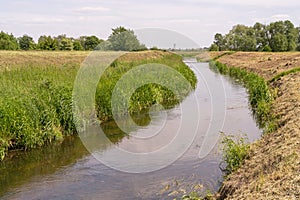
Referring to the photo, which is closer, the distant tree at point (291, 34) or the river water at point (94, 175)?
the river water at point (94, 175)

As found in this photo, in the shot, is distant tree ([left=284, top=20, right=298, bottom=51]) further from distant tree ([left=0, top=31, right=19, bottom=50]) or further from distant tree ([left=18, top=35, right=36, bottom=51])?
distant tree ([left=18, top=35, right=36, bottom=51])

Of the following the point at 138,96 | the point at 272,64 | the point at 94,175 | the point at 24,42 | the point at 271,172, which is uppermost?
the point at 24,42

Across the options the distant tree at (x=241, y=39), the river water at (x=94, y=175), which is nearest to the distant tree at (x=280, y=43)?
the distant tree at (x=241, y=39)

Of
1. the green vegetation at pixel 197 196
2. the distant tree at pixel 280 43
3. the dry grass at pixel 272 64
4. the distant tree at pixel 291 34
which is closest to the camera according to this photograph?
the green vegetation at pixel 197 196

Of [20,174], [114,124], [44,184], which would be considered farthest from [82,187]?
[114,124]

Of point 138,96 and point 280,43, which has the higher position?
point 280,43

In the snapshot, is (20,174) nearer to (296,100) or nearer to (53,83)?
(53,83)

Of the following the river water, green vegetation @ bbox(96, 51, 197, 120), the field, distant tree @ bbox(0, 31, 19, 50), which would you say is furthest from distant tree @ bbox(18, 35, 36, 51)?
the river water

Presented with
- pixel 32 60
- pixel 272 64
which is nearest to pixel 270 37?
pixel 272 64

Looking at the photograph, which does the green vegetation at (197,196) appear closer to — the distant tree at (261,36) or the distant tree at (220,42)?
the distant tree at (261,36)

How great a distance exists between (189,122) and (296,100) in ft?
14.3

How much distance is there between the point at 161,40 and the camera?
11.4 metres

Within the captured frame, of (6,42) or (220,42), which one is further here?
(220,42)

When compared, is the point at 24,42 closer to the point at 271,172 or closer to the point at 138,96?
the point at 138,96
